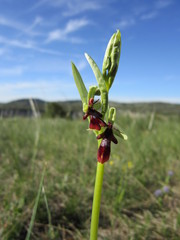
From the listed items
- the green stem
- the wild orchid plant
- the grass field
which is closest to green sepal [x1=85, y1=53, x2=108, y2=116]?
the wild orchid plant

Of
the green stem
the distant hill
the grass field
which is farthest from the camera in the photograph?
the distant hill

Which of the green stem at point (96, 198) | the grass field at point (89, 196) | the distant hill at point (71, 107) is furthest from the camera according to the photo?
the distant hill at point (71, 107)

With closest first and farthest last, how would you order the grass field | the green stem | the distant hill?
the green stem → the grass field → the distant hill

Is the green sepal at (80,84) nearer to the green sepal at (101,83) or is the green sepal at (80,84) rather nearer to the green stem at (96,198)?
the green sepal at (101,83)

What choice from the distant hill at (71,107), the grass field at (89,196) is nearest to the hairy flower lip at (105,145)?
the grass field at (89,196)

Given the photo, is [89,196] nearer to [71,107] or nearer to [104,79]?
[104,79]

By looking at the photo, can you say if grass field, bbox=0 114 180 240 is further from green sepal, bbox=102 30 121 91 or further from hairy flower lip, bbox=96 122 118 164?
green sepal, bbox=102 30 121 91

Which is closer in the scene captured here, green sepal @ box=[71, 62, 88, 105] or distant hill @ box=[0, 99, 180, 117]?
green sepal @ box=[71, 62, 88, 105]

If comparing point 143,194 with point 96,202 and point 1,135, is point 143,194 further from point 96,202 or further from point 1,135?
point 1,135

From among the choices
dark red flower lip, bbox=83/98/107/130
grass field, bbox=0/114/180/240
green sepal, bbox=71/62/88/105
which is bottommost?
grass field, bbox=0/114/180/240

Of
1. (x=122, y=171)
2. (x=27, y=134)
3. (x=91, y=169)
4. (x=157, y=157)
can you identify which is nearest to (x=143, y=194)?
(x=122, y=171)
